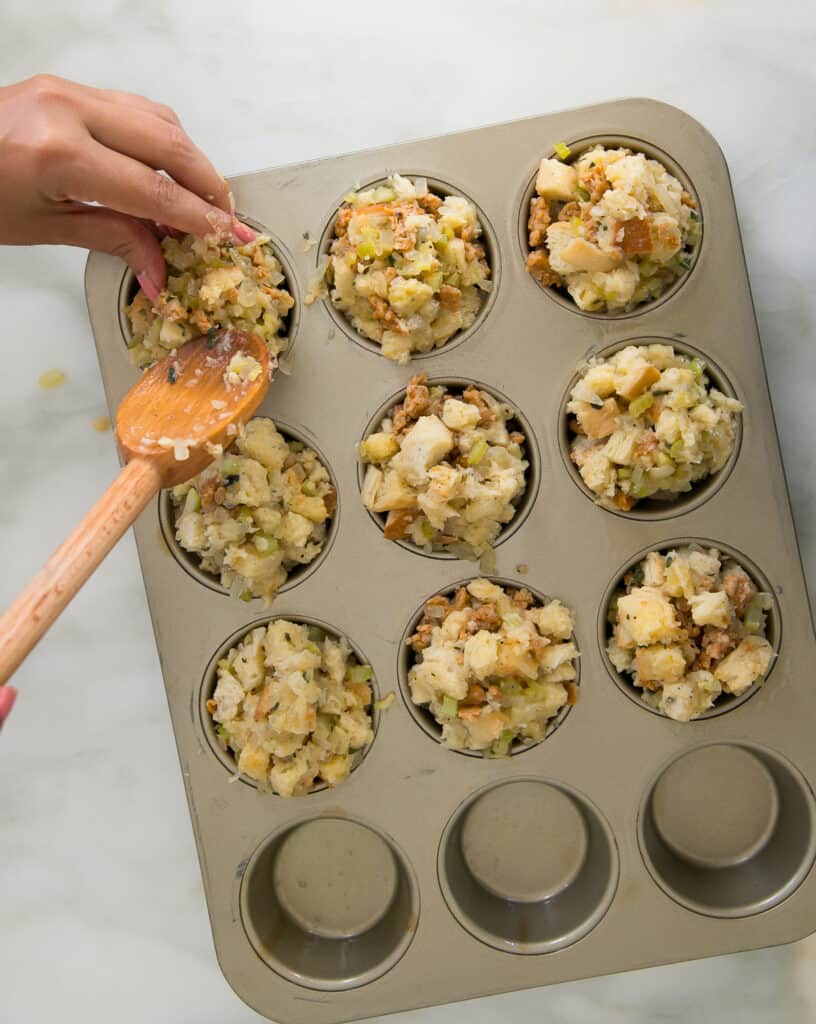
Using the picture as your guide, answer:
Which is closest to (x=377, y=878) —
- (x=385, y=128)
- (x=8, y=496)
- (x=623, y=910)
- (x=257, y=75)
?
(x=623, y=910)

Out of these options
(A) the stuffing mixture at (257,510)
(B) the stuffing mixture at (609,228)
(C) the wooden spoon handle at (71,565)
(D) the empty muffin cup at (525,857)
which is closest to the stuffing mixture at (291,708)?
(A) the stuffing mixture at (257,510)

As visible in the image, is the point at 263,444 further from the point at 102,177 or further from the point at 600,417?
the point at 600,417

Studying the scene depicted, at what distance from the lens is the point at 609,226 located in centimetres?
194

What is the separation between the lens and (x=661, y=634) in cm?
197

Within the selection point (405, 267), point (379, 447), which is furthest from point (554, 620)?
point (405, 267)

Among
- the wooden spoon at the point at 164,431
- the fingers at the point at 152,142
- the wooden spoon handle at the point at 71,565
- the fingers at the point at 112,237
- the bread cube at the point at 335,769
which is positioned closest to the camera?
the wooden spoon handle at the point at 71,565

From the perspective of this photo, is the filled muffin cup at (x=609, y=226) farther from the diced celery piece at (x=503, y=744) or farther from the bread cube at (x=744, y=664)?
the diced celery piece at (x=503, y=744)

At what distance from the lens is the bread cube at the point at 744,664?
2.00 metres

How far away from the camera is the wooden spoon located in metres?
1.59

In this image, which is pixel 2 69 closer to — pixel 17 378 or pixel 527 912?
pixel 17 378

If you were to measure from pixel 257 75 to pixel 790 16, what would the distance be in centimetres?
133

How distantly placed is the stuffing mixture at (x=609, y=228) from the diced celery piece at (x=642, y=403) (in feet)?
0.71

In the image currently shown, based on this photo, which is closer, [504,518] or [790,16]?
[504,518]

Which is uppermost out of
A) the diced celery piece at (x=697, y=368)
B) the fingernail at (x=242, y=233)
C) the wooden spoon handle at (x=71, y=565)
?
the fingernail at (x=242, y=233)
